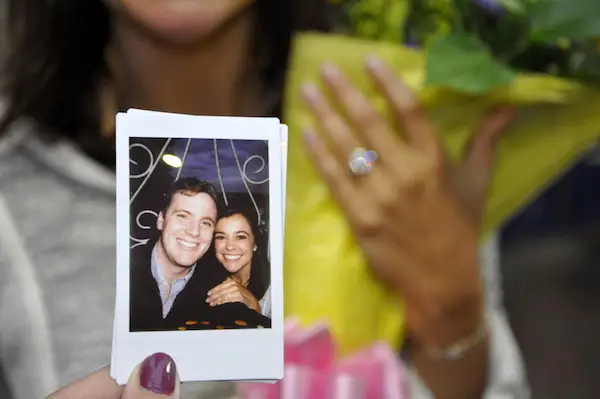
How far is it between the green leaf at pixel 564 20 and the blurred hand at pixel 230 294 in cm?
31

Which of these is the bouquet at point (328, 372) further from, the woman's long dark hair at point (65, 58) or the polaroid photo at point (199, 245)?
the woman's long dark hair at point (65, 58)

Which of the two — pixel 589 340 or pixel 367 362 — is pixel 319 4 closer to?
pixel 367 362

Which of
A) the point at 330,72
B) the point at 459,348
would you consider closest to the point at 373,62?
the point at 330,72

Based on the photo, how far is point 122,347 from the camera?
1.08 feet

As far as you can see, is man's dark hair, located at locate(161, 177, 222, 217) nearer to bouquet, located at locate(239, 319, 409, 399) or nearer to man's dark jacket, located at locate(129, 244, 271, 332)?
man's dark jacket, located at locate(129, 244, 271, 332)

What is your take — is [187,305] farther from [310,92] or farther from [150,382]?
[310,92]

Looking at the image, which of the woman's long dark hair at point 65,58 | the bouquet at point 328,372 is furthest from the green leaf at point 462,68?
the bouquet at point 328,372

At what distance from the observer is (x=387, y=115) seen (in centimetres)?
48

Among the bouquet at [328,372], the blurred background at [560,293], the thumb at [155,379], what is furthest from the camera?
the blurred background at [560,293]

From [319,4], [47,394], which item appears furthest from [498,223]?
[47,394]

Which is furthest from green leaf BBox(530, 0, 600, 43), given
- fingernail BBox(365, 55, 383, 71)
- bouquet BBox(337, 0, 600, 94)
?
fingernail BBox(365, 55, 383, 71)

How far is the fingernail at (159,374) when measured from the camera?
0.33 metres

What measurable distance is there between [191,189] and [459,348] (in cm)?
30

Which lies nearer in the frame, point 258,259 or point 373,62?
point 258,259
